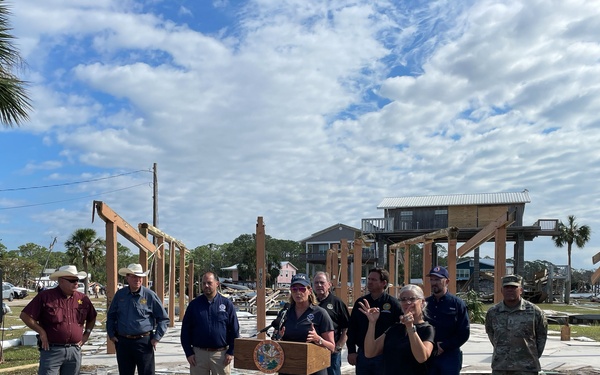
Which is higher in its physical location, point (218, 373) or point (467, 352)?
point (218, 373)

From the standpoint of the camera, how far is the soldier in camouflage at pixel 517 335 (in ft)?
16.9

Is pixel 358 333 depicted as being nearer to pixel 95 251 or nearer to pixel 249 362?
pixel 249 362

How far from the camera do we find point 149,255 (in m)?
13.8

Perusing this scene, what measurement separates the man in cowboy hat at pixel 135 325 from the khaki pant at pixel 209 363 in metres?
0.67

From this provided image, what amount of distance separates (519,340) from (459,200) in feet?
109

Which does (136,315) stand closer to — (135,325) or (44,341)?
(135,325)

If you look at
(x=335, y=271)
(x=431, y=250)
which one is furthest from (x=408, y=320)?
(x=335, y=271)

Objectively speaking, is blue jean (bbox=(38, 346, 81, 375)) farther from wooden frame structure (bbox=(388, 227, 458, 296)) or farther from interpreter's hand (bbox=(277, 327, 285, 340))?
wooden frame structure (bbox=(388, 227, 458, 296))

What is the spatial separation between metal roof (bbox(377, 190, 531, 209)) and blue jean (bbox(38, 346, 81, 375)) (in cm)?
3283

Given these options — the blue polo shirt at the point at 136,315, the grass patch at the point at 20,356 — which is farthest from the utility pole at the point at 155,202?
the blue polo shirt at the point at 136,315

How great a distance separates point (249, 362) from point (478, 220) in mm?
33844

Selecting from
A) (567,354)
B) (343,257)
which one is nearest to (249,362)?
(567,354)

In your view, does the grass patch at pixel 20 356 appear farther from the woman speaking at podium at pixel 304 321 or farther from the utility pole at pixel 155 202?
the utility pole at pixel 155 202

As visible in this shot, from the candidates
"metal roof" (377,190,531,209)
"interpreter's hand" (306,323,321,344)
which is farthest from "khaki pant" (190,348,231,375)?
"metal roof" (377,190,531,209)
